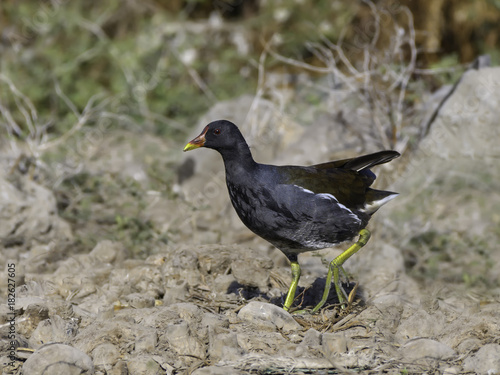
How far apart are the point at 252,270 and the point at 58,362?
169cm

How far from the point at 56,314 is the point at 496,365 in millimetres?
2471

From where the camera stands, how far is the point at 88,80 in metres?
9.50

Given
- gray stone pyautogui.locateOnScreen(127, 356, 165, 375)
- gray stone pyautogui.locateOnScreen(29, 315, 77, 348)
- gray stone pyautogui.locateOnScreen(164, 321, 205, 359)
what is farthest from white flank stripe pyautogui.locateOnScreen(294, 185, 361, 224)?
gray stone pyautogui.locateOnScreen(29, 315, 77, 348)

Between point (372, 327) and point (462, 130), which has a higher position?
point (462, 130)

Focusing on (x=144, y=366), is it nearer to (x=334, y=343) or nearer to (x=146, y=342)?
(x=146, y=342)

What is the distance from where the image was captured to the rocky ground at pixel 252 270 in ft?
12.1

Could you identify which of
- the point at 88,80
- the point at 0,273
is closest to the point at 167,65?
the point at 88,80

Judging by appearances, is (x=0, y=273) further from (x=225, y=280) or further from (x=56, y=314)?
(x=225, y=280)

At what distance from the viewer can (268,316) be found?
4.04 meters

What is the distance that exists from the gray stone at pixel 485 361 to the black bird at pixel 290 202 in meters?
0.95

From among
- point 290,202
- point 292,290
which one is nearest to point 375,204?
point 290,202

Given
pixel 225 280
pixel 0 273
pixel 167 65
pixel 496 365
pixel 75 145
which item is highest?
pixel 167 65

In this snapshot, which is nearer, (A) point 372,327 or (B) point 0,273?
(A) point 372,327

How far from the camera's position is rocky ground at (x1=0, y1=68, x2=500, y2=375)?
3697 millimetres
